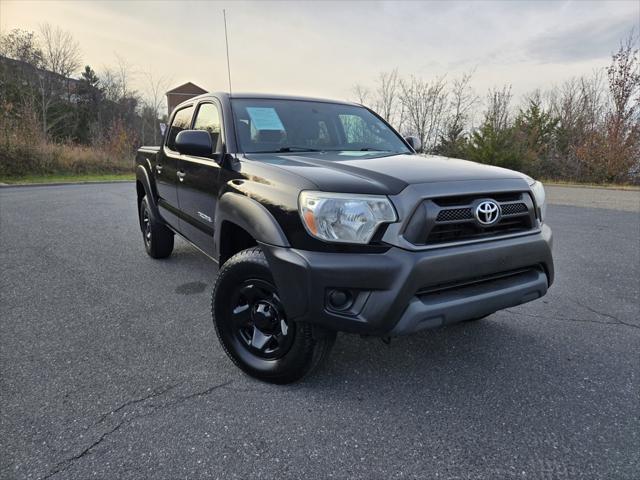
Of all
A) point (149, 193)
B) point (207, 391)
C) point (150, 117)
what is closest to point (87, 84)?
point (150, 117)

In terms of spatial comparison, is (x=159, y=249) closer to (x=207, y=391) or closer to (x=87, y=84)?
(x=207, y=391)

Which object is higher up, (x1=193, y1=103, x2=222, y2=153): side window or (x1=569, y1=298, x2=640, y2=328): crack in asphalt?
(x1=193, y1=103, x2=222, y2=153): side window

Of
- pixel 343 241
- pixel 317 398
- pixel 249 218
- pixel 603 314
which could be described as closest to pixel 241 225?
pixel 249 218

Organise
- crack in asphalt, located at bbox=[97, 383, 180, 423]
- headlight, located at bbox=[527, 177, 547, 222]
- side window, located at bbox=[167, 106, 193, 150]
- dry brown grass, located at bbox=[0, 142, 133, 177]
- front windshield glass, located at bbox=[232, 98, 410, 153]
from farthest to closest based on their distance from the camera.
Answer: dry brown grass, located at bbox=[0, 142, 133, 177]
side window, located at bbox=[167, 106, 193, 150]
front windshield glass, located at bbox=[232, 98, 410, 153]
headlight, located at bbox=[527, 177, 547, 222]
crack in asphalt, located at bbox=[97, 383, 180, 423]

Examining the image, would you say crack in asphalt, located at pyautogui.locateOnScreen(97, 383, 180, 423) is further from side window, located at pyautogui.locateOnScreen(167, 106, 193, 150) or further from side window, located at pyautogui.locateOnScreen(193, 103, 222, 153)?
side window, located at pyautogui.locateOnScreen(167, 106, 193, 150)

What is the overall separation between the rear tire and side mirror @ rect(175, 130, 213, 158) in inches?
81.3

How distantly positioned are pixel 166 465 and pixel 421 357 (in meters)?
1.66

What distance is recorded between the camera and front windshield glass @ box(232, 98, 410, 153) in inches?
115

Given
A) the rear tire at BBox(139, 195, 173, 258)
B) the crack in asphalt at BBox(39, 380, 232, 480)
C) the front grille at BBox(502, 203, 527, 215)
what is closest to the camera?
the crack in asphalt at BBox(39, 380, 232, 480)

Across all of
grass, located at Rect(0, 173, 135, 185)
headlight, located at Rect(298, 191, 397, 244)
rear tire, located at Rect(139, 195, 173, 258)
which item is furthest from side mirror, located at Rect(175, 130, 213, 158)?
grass, located at Rect(0, 173, 135, 185)

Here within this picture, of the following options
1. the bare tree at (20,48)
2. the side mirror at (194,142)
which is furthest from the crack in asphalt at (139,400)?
the bare tree at (20,48)

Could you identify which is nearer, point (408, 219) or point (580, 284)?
point (408, 219)

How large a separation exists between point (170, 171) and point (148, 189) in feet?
3.12

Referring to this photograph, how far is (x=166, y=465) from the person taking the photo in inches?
70.0
